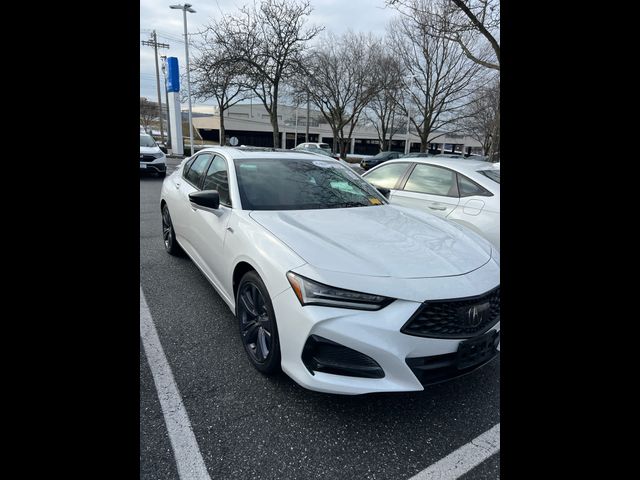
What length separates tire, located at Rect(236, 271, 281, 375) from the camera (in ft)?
7.19

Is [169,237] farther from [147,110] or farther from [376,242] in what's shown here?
[147,110]

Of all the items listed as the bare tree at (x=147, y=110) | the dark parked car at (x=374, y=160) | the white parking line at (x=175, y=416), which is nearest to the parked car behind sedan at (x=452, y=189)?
the white parking line at (x=175, y=416)

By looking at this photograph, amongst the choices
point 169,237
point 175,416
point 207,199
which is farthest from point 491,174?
point 175,416

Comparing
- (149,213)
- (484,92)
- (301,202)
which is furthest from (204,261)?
(484,92)

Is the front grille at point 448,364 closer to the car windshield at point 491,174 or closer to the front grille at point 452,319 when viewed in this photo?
the front grille at point 452,319

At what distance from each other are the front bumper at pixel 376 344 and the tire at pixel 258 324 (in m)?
0.30

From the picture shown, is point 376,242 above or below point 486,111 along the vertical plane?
below

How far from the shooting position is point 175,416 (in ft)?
6.68

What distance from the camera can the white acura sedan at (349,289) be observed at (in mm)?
1873

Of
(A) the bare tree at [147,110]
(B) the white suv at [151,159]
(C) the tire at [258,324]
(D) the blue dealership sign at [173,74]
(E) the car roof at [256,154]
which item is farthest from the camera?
(A) the bare tree at [147,110]

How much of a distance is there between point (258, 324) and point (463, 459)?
1368 millimetres

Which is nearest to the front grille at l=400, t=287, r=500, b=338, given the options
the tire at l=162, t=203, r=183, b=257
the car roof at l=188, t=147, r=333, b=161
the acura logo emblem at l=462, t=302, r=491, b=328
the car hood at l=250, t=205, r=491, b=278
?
the acura logo emblem at l=462, t=302, r=491, b=328
